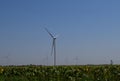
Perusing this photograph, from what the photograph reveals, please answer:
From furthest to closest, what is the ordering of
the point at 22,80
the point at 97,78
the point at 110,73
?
the point at 110,73, the point at 97,78, the point at 22,80

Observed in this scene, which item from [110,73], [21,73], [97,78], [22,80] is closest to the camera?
[22,80]

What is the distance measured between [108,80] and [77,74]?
11.2 feet

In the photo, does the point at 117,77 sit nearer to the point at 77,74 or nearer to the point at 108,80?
the point at 108,80

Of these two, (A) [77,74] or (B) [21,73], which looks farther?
(B) [21,73]

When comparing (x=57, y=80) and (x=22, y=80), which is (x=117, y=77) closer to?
(x=57, y=80)

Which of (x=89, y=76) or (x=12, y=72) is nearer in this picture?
(x=89, y=76)

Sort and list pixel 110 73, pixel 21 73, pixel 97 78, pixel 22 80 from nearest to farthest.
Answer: pixel 22 80 < pixel 97 78 < pixel 110 73 < pixel 21 73

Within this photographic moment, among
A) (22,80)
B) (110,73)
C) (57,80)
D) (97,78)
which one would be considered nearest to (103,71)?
(110,73)

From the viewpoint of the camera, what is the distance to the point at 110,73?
27.5 metres

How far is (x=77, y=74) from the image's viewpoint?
27.6 m

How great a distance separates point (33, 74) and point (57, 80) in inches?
160

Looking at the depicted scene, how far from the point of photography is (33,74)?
28.1 m

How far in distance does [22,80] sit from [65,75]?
13.9ft

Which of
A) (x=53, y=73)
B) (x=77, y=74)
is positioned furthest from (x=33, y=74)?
(x=77, y=74)
